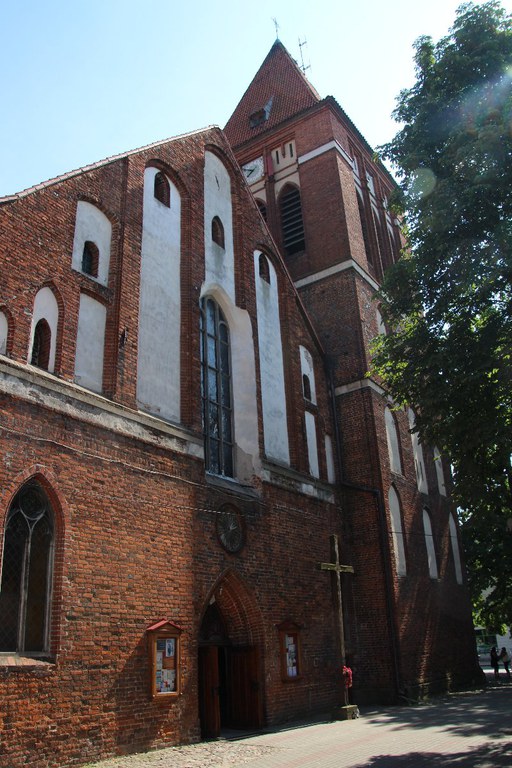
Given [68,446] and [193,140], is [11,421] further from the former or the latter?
[193,140]

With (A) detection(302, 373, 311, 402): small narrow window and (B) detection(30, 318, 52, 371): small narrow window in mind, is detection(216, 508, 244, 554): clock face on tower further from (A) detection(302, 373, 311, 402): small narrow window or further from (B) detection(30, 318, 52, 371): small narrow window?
(A) detection(302, 373, 311, 402): small narrow window

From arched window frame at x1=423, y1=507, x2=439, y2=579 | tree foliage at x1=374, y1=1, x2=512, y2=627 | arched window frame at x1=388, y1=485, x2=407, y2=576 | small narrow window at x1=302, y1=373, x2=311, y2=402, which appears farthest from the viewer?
arched window frame at x1=423, y1=507, x2=439, y2=579

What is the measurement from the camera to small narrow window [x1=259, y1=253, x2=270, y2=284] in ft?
52.7

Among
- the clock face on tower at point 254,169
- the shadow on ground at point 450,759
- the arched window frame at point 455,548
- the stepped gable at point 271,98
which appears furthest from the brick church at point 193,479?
the stepped gable at point 271,98

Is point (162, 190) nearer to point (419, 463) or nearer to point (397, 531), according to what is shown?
point (397, 531)

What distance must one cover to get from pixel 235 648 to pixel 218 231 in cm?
840

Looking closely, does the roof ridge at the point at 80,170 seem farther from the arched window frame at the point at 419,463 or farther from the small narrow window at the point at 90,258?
the arched window frame at the point at 419,463

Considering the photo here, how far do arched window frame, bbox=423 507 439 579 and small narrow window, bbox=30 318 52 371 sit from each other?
12.8 metres

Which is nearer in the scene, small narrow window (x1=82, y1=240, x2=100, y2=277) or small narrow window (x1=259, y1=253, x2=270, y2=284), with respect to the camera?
small narrow window (x1=82, y1=240, x2=100, y2=277)

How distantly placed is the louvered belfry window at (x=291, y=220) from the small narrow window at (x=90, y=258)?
420 inches

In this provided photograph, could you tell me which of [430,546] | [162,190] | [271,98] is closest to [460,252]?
[162,190]

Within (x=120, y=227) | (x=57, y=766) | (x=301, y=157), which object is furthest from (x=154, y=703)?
(x=301, y=157)

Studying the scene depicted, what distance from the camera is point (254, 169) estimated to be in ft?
77.7

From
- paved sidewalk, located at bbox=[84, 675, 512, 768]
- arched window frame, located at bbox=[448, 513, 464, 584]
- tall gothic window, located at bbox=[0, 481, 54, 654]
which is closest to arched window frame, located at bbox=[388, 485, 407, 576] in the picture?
paved sidewalk, located at bbox=[84, 675, 512, 768]
